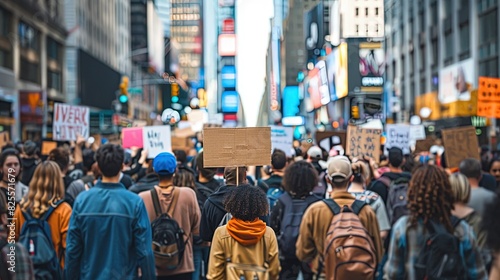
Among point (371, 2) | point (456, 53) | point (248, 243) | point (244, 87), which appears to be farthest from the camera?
point (456, 53)

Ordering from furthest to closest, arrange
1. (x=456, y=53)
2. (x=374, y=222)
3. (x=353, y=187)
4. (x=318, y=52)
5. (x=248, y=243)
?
(x=318, y=52) → (x=456, y=53) → (x=353, y=187) → (x=374, y=222) → (x=248, y=243)

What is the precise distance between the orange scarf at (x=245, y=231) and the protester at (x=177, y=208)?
170 cm

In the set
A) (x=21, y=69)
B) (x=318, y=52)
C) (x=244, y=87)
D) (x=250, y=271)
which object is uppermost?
(x=318, y=52)

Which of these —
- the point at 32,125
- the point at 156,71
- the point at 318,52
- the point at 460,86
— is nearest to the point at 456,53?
the point at 460,86

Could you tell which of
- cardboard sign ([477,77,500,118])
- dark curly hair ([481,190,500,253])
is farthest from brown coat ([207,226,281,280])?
cardboard sign ([477,77,500,118])

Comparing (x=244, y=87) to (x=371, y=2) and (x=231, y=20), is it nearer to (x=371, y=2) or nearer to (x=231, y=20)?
(x=371, y=2)

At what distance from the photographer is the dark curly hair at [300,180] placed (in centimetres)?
768

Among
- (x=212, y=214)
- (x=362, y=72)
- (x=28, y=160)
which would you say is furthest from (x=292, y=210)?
(x=362, y=72)

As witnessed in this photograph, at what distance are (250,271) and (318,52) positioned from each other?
280 ft

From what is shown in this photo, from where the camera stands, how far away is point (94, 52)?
75750 millimetres

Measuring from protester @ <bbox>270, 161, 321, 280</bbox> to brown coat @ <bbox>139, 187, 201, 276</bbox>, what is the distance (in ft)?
2.94

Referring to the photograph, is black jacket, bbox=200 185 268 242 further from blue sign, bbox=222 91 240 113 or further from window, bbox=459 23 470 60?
blue sign, bbox=222 91 240 113

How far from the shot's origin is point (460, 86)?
167 ft

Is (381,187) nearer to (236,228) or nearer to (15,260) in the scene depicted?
(236,228)
